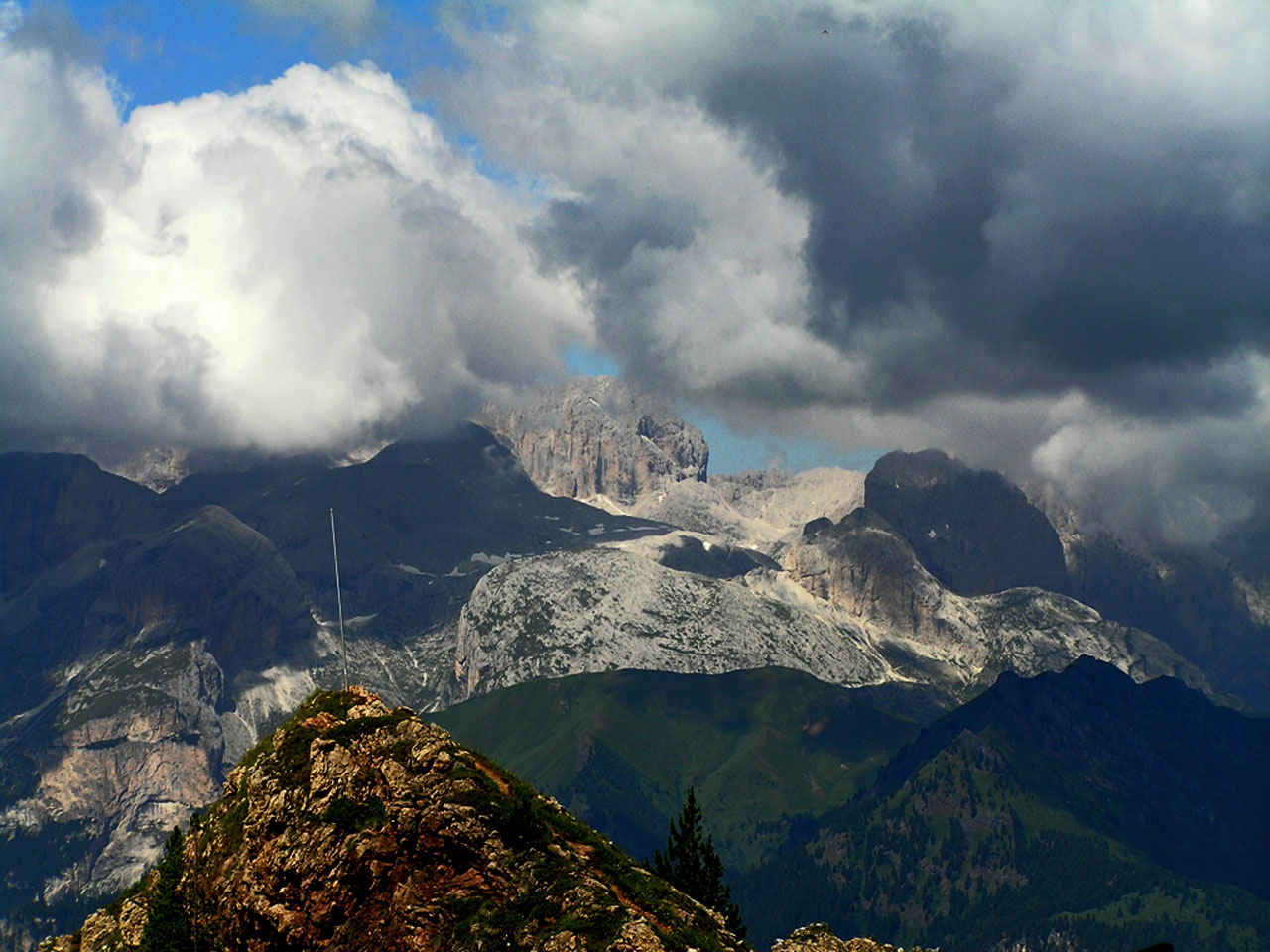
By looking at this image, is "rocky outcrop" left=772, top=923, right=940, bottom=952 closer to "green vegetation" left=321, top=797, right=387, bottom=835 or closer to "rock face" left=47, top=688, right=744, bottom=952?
"rock face" left=47, top=688, right=744, bottom=952

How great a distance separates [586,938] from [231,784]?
1614 inches

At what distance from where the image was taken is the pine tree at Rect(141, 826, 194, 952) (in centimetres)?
10950

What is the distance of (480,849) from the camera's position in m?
101

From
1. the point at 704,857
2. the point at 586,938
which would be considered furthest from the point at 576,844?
the point at 704,857

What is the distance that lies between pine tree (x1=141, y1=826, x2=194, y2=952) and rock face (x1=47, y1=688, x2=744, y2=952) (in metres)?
0.99

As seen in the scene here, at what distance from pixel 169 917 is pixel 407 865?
23.2 metres

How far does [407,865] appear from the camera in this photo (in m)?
102

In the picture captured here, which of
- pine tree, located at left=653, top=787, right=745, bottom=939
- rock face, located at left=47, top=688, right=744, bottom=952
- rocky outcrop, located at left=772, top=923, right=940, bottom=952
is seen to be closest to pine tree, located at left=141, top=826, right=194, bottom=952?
rock face, located at left=47, top=688, right=744, bottom=952

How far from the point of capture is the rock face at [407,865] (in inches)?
3802

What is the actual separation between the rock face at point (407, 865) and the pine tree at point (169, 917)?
0.99 meters

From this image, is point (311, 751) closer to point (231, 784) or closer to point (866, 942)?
point (231, 784)

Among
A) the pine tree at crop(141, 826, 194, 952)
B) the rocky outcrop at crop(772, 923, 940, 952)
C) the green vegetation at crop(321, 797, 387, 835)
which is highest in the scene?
the green vegetation at crop(321, 797, 387, 835)

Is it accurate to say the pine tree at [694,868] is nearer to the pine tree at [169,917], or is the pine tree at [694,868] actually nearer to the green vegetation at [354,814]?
the pine tree at [169,917]

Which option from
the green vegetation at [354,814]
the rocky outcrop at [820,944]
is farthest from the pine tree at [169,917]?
Result: the rocky outcrop at [820,944]
